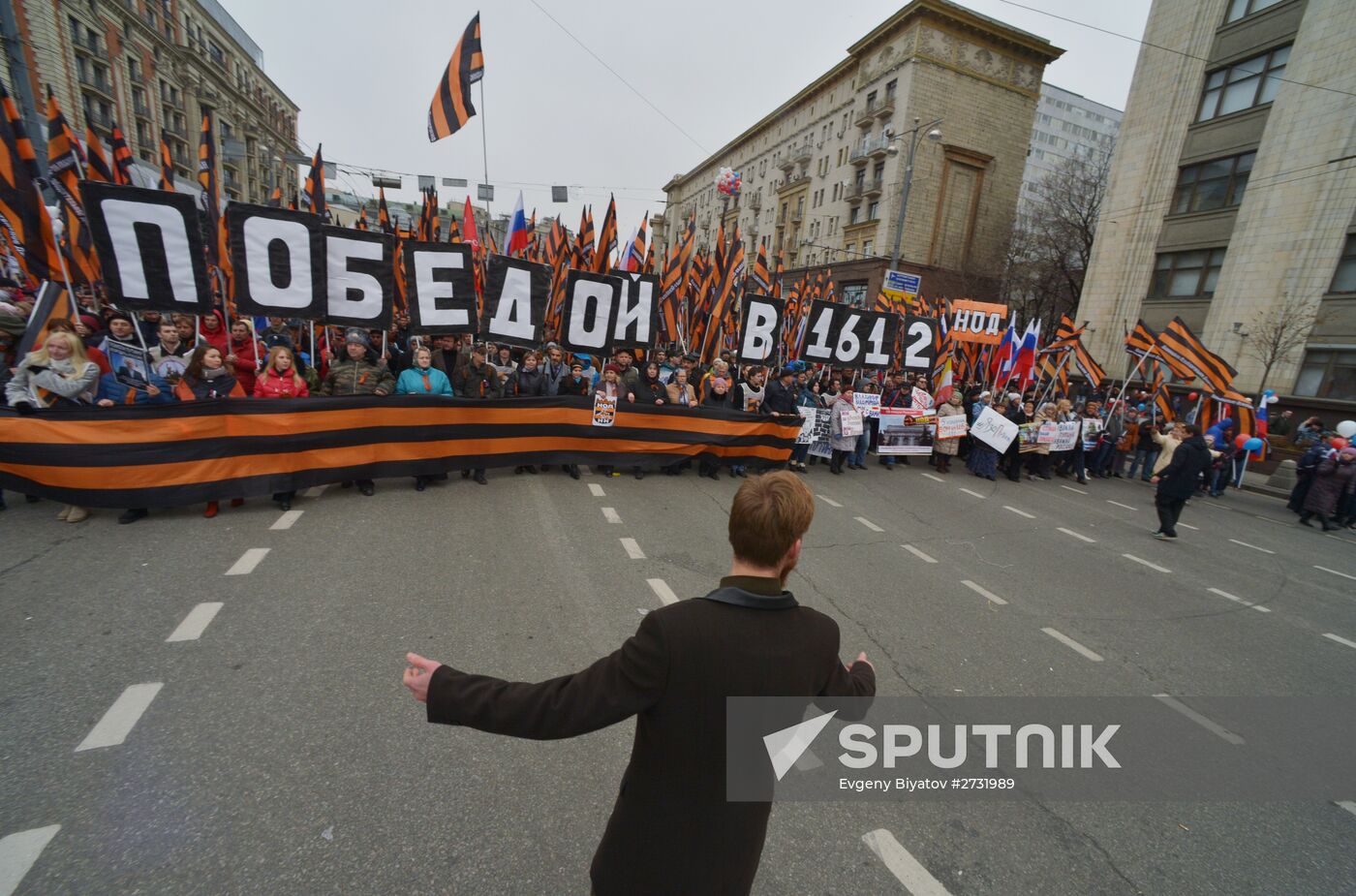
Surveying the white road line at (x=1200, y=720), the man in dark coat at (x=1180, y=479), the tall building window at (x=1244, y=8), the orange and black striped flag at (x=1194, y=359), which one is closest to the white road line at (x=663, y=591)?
the white road line at (x=1200, y=720)

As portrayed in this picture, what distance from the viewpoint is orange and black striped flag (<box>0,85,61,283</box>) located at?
4891 millimetres

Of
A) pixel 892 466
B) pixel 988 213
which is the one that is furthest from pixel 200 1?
pixel 892 466

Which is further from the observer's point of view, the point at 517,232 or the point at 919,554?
the point at 517,232

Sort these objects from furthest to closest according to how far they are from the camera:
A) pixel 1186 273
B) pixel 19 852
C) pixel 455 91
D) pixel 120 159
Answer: pixel 1186 273 → pixel 455 91 → pixel 120 159 → pixel 19 852

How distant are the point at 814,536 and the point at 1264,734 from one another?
12.3 ft

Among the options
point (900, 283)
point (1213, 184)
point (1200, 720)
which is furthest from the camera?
point (1213, 184)

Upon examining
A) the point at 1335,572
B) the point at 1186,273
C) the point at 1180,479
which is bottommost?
the point at 1335,572

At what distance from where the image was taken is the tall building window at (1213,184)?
2030 centimetres

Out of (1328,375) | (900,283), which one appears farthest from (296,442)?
(1328,375)

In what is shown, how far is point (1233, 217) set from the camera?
20.3 m

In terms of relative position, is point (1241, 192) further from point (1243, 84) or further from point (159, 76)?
point (159, 76)

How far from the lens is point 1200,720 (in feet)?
12.2

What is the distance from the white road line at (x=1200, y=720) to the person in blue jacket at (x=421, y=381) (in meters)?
7.26

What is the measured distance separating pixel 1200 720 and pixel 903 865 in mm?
2910
